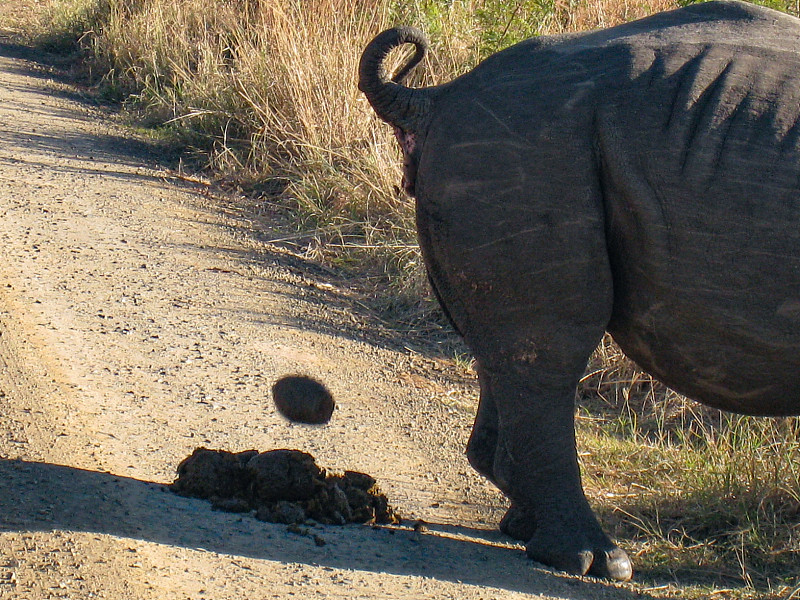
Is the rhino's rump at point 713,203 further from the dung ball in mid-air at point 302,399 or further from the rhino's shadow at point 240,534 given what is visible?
the dung ball in mid-air at point 302,399

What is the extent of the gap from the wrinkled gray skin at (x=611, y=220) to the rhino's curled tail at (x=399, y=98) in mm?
13

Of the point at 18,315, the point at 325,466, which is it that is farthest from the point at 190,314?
the point at 325,466

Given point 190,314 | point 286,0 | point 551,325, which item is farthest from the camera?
point 286,0

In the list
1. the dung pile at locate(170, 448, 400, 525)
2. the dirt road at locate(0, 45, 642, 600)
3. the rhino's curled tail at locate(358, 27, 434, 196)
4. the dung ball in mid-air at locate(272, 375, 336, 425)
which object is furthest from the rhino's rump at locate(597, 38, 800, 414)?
the dung ball in mid-air at locate(272, 375, 336, 425)

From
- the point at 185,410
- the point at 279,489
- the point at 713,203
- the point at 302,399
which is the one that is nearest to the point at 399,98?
the point at 713,203

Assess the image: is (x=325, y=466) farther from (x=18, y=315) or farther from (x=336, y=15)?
(x=336, y=15)

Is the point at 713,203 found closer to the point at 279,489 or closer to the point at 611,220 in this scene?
the point at 611,220

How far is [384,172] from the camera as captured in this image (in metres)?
7.08

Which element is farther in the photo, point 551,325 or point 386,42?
point 386,42

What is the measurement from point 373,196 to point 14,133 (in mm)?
3693

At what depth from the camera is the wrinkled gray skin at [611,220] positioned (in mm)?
3047

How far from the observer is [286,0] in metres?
8.81

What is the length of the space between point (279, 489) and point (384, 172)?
3749 millimetres

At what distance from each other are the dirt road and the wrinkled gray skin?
0.63 meters
